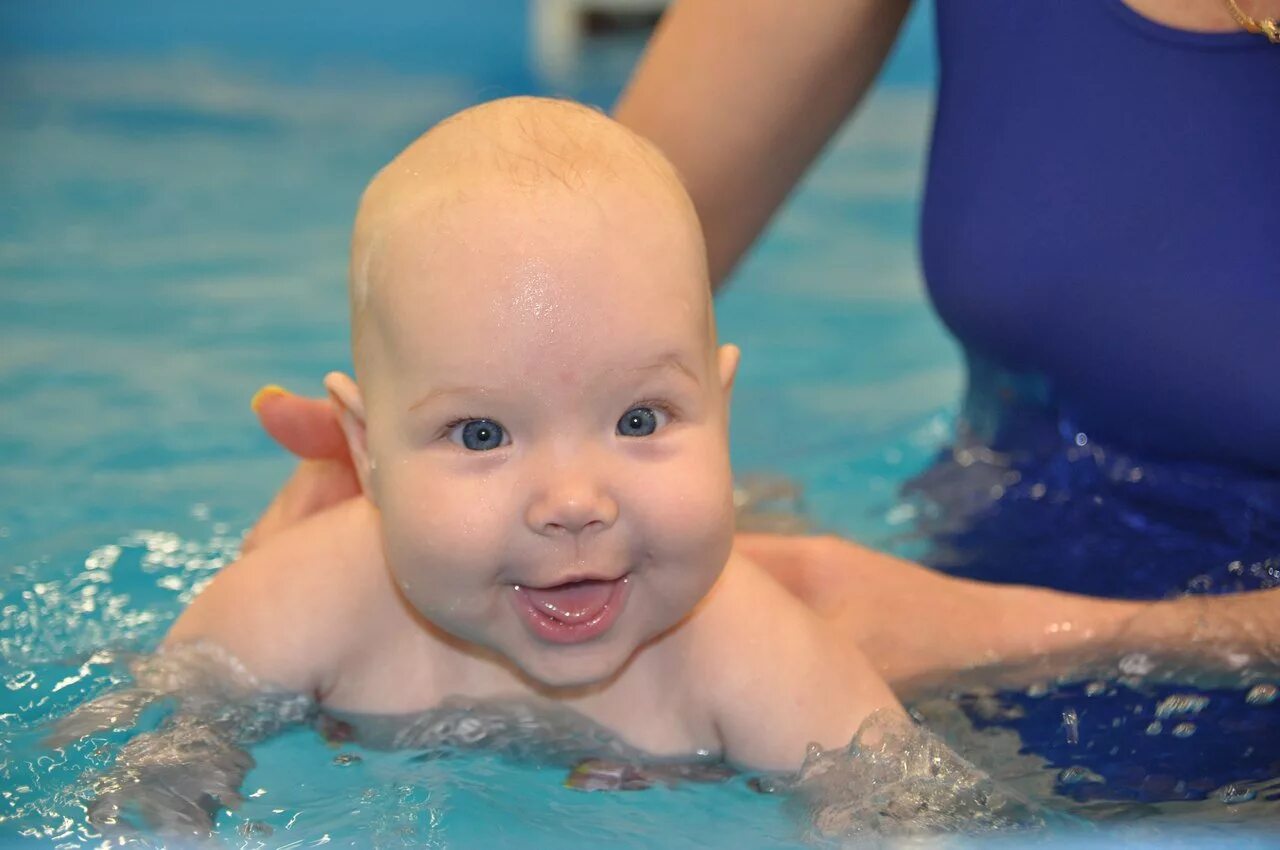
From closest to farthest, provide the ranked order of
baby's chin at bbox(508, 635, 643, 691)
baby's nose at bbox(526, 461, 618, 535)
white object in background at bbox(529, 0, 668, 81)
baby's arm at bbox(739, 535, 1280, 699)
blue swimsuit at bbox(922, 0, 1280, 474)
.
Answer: baby's nose at bbox(526, 461, 618, 535), baby's chin at bbox(508, 635, 643, 691), baby's arm at bbox(739, 535, 1280, 699), blue swimsuit at bbox(922, 0, 1280, 474), white object in background at bbox(529, 0, 668, 81)

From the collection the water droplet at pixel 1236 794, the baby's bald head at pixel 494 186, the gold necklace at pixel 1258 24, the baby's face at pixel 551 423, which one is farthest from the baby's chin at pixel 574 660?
the gold necklace at pixel 1258 24

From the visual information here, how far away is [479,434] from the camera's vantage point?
1.48 m

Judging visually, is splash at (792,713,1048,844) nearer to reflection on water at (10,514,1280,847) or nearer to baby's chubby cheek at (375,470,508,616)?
reflection on water at (10,514,1280,847)

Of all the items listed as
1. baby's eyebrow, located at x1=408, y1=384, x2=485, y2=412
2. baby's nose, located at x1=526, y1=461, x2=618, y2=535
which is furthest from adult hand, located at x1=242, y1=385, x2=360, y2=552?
baby's nose, located at x1=526, y1=461, x2=618, y2=535

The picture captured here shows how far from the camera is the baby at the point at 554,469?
1.45m

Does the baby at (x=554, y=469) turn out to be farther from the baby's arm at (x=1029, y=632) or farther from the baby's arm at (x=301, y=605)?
the baby's arm at (x=1029, y=632)

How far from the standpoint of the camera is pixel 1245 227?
187cm

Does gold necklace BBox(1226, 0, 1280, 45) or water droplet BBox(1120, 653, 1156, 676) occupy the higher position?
gold necklace BBox(1226, 0, 1280, 45)

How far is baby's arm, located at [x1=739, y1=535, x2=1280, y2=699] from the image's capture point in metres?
1.75

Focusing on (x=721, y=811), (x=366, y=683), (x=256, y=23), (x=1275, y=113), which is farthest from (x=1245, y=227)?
(x=256, y=23)

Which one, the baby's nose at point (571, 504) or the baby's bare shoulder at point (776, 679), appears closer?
the baby's nose at point (571, 504)

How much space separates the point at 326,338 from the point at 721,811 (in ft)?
7.37

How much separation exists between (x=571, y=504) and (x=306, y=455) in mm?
563

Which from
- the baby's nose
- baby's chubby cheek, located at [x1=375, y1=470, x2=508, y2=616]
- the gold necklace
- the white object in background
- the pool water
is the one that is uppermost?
the gold necklace
